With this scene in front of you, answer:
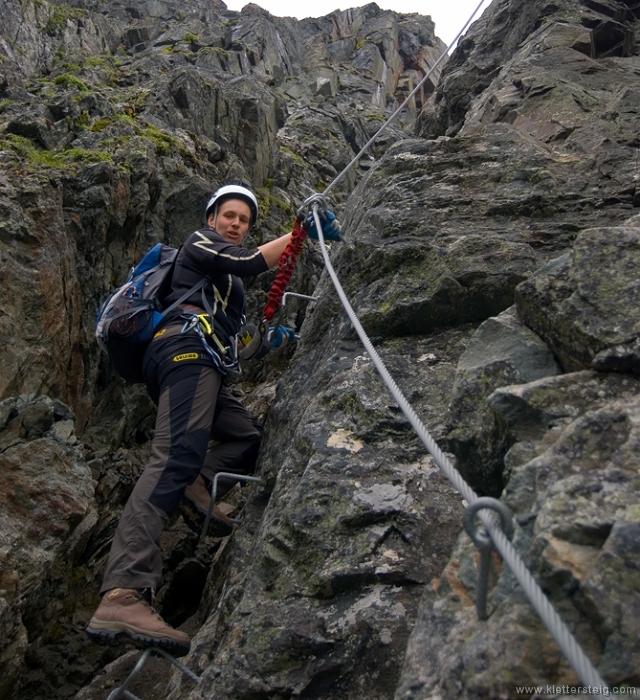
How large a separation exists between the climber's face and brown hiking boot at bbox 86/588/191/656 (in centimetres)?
378

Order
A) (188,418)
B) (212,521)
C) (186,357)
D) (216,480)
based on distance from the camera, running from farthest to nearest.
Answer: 1. (212,521)
2. (216,480)
3. (186,357)
4. (188,418)

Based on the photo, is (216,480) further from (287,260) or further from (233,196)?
(233,196)

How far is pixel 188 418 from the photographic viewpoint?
538 centimetres

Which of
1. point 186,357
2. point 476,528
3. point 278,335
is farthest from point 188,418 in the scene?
point 476,528

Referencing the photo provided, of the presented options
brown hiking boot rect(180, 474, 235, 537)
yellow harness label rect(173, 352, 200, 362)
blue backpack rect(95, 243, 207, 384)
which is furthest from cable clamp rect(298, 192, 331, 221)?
brown hiking boot rect(180, 474, 235, 537)

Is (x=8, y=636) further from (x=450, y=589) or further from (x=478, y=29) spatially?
(x=478, y=29)

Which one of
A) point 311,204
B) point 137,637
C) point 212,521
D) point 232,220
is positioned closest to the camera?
point 137,637

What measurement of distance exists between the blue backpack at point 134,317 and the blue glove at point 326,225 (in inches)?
45.8

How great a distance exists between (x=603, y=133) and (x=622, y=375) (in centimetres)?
557

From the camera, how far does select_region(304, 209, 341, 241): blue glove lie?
628cm

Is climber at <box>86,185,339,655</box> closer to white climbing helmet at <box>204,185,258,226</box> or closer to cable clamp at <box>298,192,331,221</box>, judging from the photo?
white climbing helmet at <box>204,185,258,226</box>

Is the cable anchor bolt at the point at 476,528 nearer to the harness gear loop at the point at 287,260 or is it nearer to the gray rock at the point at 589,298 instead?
the gray rock at the point at 589,298

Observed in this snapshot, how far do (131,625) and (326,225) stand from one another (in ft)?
13.0

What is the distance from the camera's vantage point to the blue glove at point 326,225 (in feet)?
20.6
